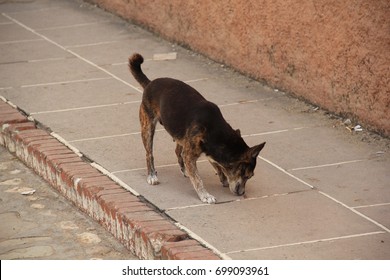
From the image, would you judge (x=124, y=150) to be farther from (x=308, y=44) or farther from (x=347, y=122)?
(x=308, y=44)

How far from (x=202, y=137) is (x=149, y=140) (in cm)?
68

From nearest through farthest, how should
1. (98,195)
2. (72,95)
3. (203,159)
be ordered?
(98,195), (203,159), (72,95)

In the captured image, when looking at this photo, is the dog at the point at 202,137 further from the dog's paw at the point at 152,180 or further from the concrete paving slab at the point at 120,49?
the concrete paving slab at the point at 120,49

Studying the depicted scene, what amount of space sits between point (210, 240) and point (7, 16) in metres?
7.58

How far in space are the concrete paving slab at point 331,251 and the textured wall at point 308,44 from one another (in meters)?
2.30

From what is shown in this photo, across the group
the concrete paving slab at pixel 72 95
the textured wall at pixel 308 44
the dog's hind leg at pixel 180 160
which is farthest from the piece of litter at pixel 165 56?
the dog's hind leg at pixel 180 160

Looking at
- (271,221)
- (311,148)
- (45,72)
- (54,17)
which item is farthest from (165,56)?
(271,221)

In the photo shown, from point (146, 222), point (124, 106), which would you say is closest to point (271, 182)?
point (146, 222)

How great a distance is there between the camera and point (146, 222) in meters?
7.45

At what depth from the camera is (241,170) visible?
308 inches

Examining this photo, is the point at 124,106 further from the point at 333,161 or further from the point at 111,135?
the point at 333,161

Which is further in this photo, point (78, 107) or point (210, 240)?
point (78, 107)
